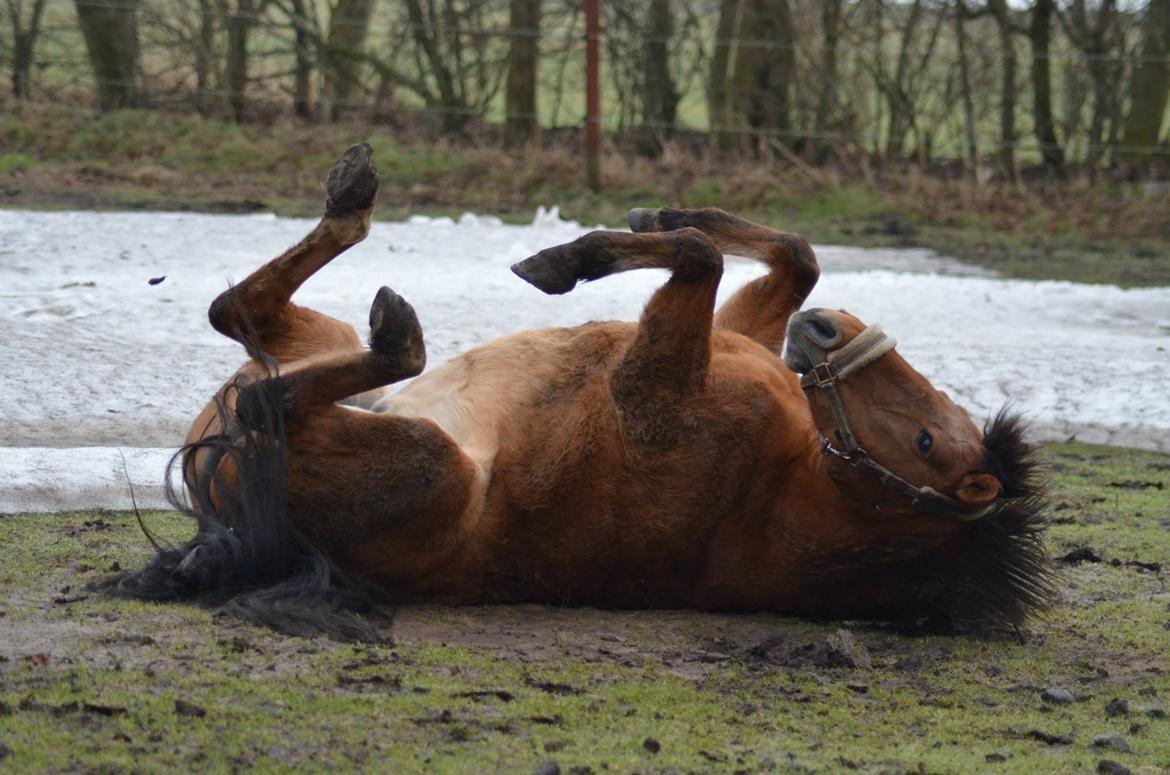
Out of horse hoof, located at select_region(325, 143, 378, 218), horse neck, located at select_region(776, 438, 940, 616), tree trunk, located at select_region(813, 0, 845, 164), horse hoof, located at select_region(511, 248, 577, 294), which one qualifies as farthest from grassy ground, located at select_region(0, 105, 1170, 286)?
horse neck, located at select_region(776, 438, 940, 616)

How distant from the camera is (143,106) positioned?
15352 mm

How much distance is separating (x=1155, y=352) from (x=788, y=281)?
424 centimetres

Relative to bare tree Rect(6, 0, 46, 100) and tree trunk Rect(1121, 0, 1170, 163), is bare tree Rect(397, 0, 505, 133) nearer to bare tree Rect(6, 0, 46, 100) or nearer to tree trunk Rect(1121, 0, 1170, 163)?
bare tree Rect(6, 0, 46, 100)

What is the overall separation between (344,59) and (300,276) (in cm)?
1390

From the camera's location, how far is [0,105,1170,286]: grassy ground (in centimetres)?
1236

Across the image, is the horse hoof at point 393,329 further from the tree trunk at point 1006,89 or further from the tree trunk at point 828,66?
the tree trunk at point 1006,89

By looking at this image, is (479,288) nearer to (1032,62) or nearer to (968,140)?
(968,140)

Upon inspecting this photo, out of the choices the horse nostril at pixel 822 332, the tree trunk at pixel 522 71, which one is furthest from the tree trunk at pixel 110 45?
the horse nostril at pixel 822 332

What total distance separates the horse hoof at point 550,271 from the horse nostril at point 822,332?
822mm

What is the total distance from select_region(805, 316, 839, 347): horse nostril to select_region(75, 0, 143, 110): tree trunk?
13071 mm

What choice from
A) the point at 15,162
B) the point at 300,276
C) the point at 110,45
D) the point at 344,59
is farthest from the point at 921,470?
the point at 344,59

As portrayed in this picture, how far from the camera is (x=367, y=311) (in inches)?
321

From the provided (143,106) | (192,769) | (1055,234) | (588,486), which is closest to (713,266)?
(588,486)

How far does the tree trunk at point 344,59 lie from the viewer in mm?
17406
